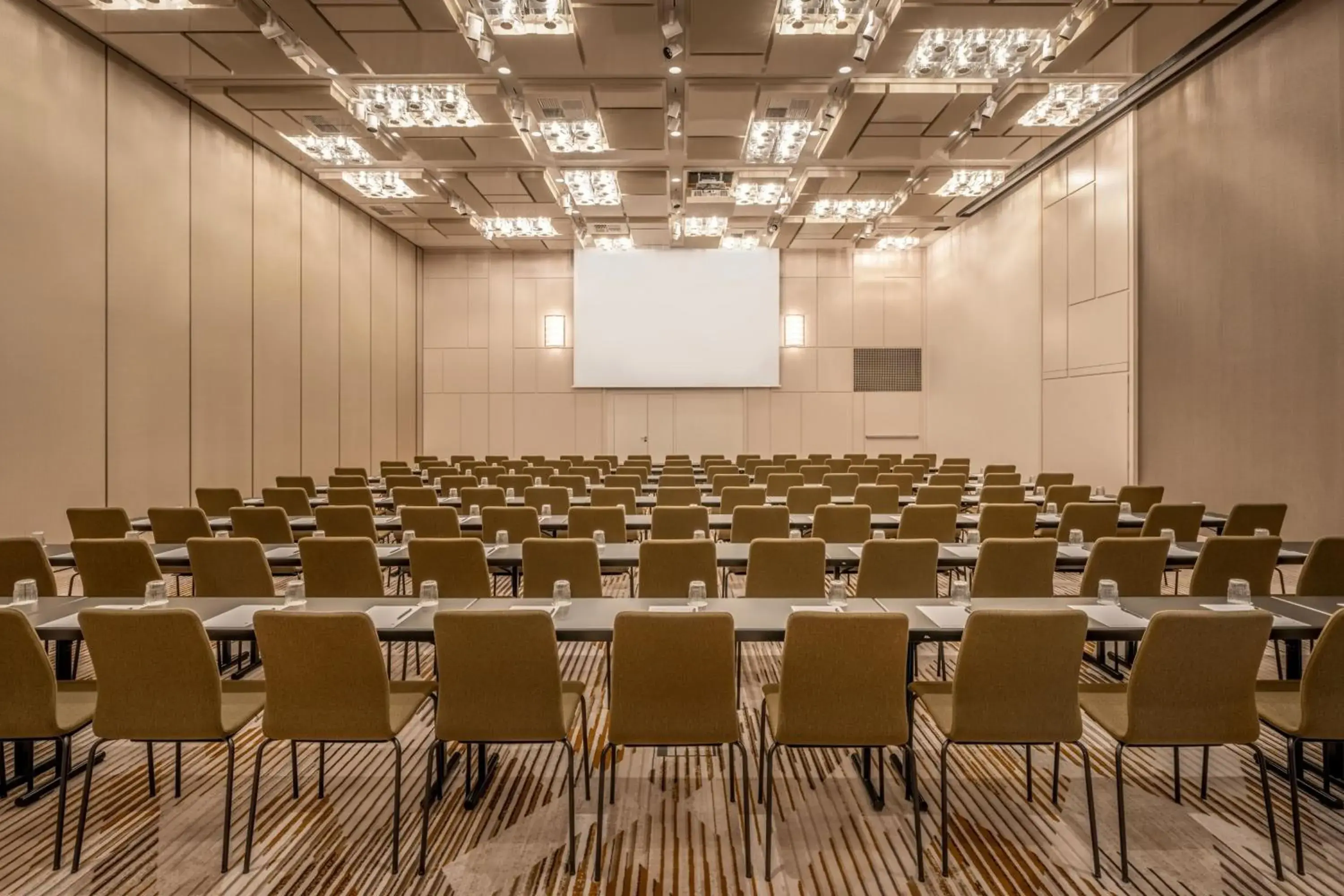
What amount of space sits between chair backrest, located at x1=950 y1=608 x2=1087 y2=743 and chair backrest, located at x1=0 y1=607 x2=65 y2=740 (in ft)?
10.8

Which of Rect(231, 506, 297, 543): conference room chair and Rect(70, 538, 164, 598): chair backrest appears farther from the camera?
Rect(231, 506, 297, 543): conference room chair

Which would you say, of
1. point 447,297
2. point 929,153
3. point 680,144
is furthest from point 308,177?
point 929,153

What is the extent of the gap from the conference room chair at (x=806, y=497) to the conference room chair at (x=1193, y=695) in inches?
194

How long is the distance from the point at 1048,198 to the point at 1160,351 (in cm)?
394

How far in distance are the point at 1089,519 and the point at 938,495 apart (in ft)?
5.02

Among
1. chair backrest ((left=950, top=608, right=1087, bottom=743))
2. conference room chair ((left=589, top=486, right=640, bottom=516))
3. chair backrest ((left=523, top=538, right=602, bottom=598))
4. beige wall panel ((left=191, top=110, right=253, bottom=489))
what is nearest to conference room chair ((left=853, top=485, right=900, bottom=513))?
conference room chair ((left=589, top=486, right=640, bottom=516))

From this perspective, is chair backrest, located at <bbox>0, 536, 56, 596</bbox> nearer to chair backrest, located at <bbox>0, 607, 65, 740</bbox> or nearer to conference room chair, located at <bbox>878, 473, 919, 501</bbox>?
chair backrest, located at <bbox>0, 607, 65, 740</bbox>

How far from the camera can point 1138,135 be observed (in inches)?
399

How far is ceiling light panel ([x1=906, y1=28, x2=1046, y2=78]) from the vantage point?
25.3 ft

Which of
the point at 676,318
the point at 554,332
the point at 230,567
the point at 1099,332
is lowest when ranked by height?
the point at 230,567

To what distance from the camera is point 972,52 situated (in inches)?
317

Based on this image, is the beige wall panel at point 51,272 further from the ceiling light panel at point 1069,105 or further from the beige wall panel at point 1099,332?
the beige wall panel at point 1099,332

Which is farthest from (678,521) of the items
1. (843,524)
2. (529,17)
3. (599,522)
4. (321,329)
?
(321,329)

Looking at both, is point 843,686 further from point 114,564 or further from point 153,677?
point 114,564
